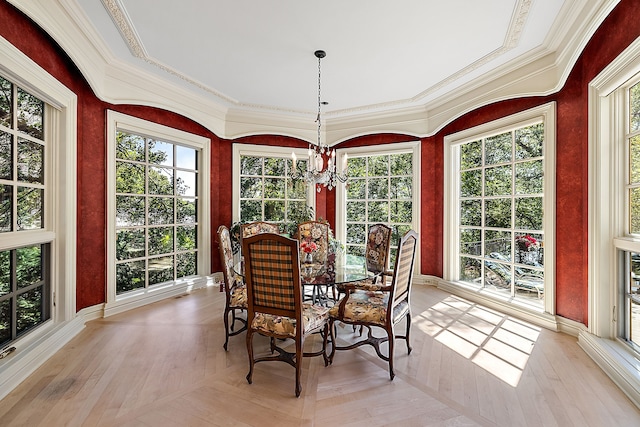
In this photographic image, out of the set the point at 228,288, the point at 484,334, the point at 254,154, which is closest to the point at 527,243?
the point at 484,334

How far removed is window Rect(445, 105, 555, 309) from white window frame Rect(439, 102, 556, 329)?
11 millimetres

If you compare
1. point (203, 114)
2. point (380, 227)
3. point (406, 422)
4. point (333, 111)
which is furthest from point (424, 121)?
point (406, 422)

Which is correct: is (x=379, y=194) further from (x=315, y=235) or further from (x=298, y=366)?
(x=298, y=366)

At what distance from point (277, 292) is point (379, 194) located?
3519mm

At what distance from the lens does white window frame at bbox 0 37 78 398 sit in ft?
8.27

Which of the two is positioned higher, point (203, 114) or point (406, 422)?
point (203, 114)

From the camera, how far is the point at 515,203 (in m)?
3.66

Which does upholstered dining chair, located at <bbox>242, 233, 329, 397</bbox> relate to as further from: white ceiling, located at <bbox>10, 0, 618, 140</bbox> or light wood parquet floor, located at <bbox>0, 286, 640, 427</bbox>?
white ceiling, located at <bbox>10, 0, 618, 140</bbox>

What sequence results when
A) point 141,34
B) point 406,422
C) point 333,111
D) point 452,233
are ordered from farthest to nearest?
point 333,111 → point 452,233 → point 141,34 → point 406,422

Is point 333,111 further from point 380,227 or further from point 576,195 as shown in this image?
point 576,195

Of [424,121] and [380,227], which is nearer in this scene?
[380,227]

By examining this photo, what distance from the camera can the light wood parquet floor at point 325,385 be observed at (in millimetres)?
1826

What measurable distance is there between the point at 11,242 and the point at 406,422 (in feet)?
9.81

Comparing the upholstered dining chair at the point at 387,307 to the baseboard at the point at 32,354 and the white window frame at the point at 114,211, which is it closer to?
the baseboard at the point at 32,354
